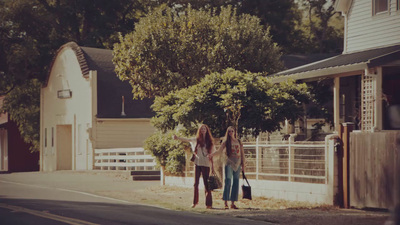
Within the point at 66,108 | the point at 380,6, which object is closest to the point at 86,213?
the point at 380,6

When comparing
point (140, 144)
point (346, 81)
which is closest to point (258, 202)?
point (346, 81)

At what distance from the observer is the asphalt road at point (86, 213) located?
13.3 m

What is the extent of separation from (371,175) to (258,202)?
138 inches

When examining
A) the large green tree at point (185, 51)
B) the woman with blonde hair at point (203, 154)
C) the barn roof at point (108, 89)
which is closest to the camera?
the woman with blonde hair at point (203, 154)

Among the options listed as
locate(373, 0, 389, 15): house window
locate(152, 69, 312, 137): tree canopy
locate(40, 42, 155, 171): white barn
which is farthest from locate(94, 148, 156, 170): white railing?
locate(373, 0, 389, 15): house window

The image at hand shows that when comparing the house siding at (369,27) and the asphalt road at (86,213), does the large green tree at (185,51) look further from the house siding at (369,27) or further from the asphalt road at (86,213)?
the asphalt road at (86,213)

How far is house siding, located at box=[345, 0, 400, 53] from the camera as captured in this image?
74.6 feet

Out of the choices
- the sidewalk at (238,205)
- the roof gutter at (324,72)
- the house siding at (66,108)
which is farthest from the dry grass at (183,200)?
the house siding at (66,108)

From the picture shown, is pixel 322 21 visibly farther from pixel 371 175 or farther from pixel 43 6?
pixel 371 175

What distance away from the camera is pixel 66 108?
40.3m

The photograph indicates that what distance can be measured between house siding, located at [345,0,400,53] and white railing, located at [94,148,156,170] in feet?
32.6

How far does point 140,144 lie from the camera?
3859 cm

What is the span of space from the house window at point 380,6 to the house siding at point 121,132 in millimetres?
17931

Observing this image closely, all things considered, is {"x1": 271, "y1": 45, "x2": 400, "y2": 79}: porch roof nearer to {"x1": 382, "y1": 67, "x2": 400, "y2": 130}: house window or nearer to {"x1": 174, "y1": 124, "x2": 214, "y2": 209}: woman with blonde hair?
{"x1": 382, "y1": 67, "x2": 400, "y2": 130}: house window
